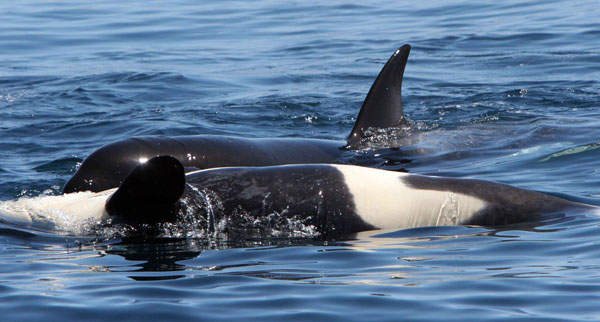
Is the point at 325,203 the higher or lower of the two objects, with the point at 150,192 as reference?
lower

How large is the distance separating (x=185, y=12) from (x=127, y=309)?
24789 mm

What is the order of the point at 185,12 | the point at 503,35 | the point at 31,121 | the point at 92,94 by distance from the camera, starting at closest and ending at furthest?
the point at 31,121
the point at 92,94
the point at 503,35
the point at 185,12

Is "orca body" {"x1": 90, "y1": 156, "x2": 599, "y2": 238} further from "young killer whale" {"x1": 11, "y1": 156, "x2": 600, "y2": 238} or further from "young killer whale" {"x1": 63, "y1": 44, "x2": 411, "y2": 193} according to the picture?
"young killer whale" {"x1": 63, "y1": 44, "x2": 411, "y2": 193}

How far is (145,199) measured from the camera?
643 centimetres

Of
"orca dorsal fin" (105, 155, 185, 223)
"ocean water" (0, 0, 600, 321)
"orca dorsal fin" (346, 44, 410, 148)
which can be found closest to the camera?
"ocean water" (0, 0, 600, 321)

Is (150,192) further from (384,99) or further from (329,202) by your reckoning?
(384,99)

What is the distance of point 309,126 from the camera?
44.3ft

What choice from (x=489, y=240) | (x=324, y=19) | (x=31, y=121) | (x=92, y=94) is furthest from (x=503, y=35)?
(x=489, y=240)

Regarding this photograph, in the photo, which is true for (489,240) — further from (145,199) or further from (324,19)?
(324,19)

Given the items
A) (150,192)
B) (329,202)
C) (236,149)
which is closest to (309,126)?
(236,149)

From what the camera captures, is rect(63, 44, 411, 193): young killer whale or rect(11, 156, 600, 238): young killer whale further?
rect(63, 44, 411, 193): young killer whale

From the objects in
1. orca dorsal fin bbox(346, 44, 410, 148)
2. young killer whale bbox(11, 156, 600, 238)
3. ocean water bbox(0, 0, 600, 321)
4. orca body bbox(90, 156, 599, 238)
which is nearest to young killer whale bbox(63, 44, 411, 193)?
orca dorsal fin bbox(346, 44, 410, 148)

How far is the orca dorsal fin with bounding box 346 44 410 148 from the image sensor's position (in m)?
10.5

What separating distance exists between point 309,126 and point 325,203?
6.82 meters
